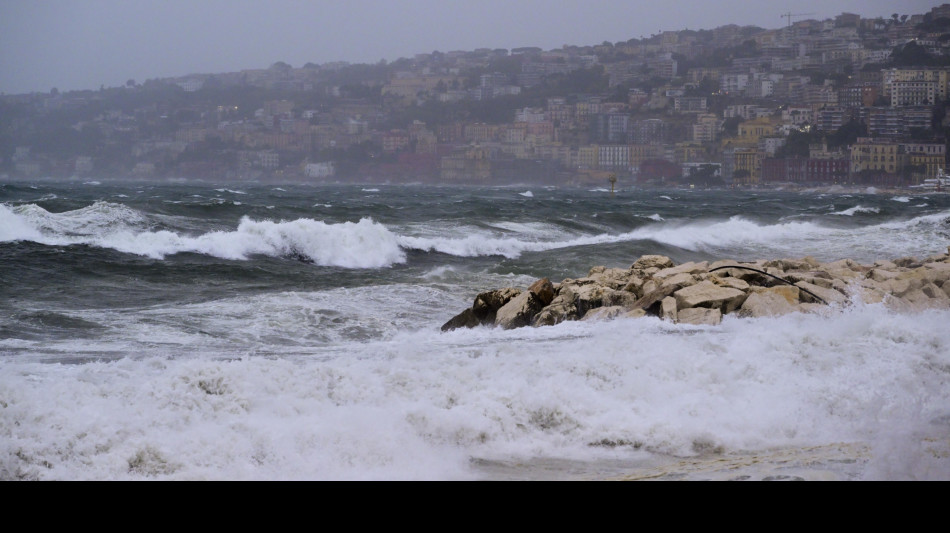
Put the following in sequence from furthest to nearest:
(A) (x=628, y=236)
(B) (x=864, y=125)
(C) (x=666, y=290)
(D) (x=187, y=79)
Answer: (D) (x=187, y=79), (B) (x=864, y=125), (A) (x=628, y=236), (C) (x=666, y=290)

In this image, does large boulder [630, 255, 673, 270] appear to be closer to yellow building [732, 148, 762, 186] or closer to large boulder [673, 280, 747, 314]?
large boulder [673, 280, 747, 314]

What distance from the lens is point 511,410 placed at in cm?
503

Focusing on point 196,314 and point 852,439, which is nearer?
point 852,439

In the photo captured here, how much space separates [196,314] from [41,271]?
4.40 meters

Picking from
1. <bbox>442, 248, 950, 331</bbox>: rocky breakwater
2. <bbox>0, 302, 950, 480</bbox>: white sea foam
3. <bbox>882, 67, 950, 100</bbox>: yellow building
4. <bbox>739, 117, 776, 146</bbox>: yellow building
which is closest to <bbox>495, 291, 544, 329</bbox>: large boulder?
<bbox>442, 248, 950, 331</bbox>: rocky breakwater

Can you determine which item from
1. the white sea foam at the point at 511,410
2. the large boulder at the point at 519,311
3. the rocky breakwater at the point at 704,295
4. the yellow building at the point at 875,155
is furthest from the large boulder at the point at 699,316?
the yellow building at the point at 875,155

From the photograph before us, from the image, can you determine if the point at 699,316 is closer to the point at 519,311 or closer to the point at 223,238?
the point at 519,311

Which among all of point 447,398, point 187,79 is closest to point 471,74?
point 187,79

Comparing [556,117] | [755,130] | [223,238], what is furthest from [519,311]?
[556,117]

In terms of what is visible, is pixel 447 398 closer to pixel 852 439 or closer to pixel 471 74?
pixel 852 439

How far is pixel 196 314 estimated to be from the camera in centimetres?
945

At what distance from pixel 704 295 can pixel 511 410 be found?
3787 millimetres

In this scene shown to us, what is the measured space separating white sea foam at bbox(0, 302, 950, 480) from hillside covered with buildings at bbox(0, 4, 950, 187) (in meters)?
52.0

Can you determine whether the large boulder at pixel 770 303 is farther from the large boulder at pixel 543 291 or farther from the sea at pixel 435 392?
the large boulder at pixel 543 291
